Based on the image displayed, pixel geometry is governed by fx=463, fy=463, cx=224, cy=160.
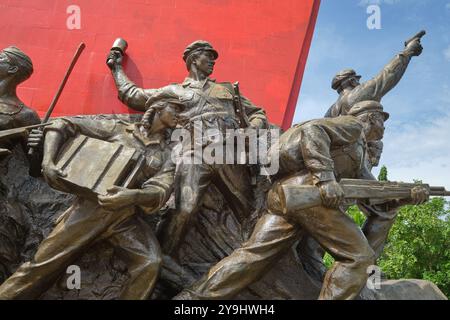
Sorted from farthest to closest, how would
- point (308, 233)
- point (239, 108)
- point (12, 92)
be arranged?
point (239, 108) → point (12, 92) → point (308, 233)

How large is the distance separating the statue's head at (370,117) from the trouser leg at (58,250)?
107 inches

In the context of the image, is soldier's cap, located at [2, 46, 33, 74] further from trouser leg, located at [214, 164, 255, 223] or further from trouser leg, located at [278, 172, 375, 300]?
trouser leg, located at [278, 172, 375, 300]

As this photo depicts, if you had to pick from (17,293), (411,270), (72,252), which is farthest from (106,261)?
(411,270)

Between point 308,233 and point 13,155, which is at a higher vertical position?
point 13,155

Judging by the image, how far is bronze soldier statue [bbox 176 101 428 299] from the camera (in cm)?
378

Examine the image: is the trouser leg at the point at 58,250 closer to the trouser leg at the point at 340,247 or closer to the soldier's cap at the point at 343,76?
the trouser leg at the point at 340,247

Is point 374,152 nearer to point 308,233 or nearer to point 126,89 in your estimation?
point 308,233

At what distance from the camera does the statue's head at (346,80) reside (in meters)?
6.28

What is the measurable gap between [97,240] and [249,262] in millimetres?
1288

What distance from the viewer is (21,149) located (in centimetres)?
469

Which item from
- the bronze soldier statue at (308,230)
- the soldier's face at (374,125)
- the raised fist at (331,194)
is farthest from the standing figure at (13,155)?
the soldier's face at (374,125)

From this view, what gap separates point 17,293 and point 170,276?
1261 mm


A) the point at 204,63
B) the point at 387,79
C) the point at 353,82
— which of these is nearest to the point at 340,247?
the point at 204,63

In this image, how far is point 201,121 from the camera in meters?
4.87
